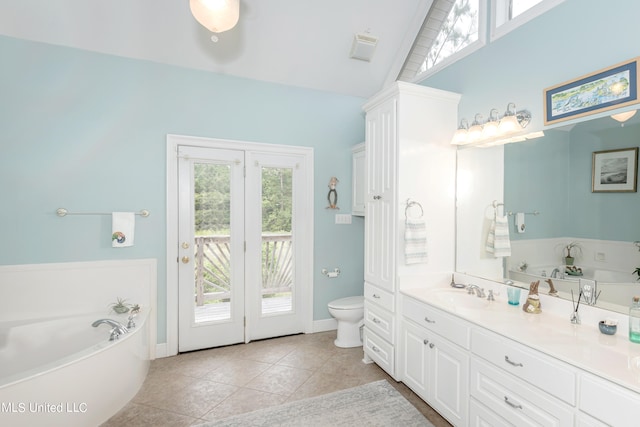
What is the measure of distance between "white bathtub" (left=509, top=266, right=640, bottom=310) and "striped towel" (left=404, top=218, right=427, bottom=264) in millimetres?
767

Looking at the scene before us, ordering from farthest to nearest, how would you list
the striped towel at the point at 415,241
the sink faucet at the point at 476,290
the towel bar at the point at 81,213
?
the towel bar at the point at 81,213, the striped towel at the point at 415,241, the sink faucet at the point at 476,290

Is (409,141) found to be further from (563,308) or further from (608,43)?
(563,308)

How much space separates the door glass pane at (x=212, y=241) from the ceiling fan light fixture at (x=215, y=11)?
155 centimetres

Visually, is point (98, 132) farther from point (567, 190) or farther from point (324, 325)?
point (567, 190)

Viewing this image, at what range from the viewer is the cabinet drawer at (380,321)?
2.51 metres

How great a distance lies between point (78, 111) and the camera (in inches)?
106

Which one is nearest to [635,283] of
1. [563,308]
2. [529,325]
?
[563,308]

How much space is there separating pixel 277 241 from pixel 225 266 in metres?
0.60

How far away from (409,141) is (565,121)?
37.3 inches

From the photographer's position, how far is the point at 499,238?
2.32 meters

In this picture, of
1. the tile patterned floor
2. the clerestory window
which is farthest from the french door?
the clerestory window

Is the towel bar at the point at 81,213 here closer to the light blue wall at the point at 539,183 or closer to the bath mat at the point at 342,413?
the bath mat at the point at 342,413

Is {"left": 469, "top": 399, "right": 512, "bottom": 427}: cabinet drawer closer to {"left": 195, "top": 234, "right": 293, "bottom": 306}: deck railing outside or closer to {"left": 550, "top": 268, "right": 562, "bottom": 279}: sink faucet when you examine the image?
{"left": 550, "top": 268, "right": 562, "bottom": 279}: sink faucet

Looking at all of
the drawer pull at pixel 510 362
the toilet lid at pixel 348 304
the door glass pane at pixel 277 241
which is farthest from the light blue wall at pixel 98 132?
the drawer pull at pixel 510 362
